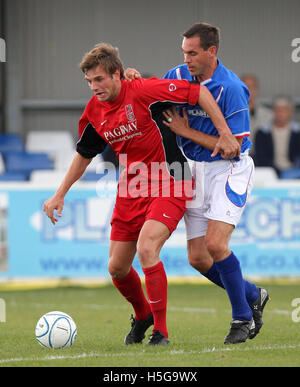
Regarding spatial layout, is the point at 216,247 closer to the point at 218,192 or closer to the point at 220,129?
the point at 218,192

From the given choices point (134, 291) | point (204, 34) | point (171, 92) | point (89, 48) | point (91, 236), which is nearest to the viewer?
point (171, 92)

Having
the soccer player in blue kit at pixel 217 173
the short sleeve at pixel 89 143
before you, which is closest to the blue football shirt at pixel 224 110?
the soccer player in blue kit at pixel 217 173

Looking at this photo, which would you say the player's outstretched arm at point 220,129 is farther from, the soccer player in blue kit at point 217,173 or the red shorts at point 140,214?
the red shorts at point 140,214

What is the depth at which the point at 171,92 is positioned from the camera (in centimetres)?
566

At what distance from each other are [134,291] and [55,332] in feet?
2.17

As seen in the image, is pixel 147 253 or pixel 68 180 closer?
pixel 147 253

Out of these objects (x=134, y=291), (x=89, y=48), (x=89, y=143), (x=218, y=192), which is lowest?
(x=134, y=291)

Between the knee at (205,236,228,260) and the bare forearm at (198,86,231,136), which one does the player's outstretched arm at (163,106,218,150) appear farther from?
the knee at (205,236,228,260)

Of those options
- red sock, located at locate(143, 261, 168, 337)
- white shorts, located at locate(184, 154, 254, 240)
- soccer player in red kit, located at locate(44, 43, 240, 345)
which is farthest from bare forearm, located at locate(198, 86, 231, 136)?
red sock, located at locate(143, 261, 168, 337)

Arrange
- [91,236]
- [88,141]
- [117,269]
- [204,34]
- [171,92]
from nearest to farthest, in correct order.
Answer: [171,92], [204,34], [117,269], [88,141], [91,236]

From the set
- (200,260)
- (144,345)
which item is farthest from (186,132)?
(144,345)

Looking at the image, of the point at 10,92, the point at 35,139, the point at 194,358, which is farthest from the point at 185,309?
the point at 10,92

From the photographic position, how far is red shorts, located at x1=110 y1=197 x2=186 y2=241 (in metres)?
5.67

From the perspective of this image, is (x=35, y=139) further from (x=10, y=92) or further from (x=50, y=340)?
(x=50, y=340)
